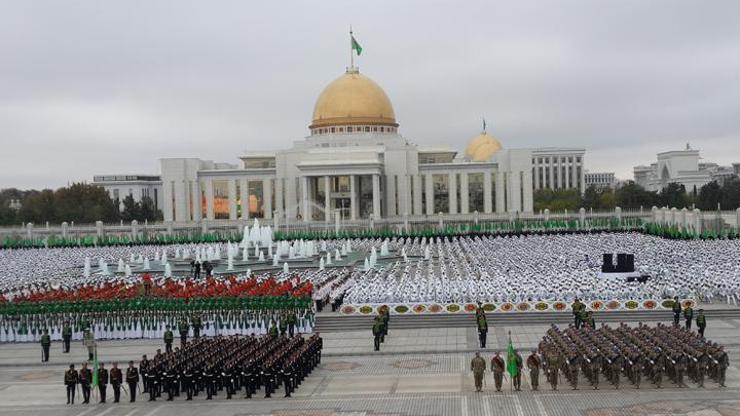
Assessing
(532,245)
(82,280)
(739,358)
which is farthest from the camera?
(532,245)

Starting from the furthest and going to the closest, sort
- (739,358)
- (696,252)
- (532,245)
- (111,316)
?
(532,245) < (696,252) < (111,316) < (739,358)

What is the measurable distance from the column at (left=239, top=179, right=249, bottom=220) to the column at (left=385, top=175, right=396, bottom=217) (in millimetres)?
11720

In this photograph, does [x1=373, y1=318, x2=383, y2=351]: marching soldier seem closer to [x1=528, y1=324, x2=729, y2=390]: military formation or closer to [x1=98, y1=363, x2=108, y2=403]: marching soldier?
[x1=528, y1=324, x2=729, y2=390]: military formation

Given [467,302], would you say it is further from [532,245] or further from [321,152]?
[321,152]

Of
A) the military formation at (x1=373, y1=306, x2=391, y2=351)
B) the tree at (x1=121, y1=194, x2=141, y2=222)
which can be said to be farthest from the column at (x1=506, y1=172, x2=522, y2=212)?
the military formation at (x1=373, y1=306, x2=391, y2=351)

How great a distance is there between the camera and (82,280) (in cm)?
3133

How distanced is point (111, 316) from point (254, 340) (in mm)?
6469

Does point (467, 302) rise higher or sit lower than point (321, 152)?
lower

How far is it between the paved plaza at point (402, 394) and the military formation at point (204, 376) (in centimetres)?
24

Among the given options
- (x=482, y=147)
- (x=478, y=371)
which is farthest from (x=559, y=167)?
(x=478, y=371)

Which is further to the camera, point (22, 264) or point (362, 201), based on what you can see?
point (362, 201)

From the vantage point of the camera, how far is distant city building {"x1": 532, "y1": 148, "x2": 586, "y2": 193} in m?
124

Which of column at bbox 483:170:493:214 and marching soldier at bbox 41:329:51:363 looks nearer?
marching soldier at bbox 41:329:51:363

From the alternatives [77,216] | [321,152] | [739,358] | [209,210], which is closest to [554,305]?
[739,358]
